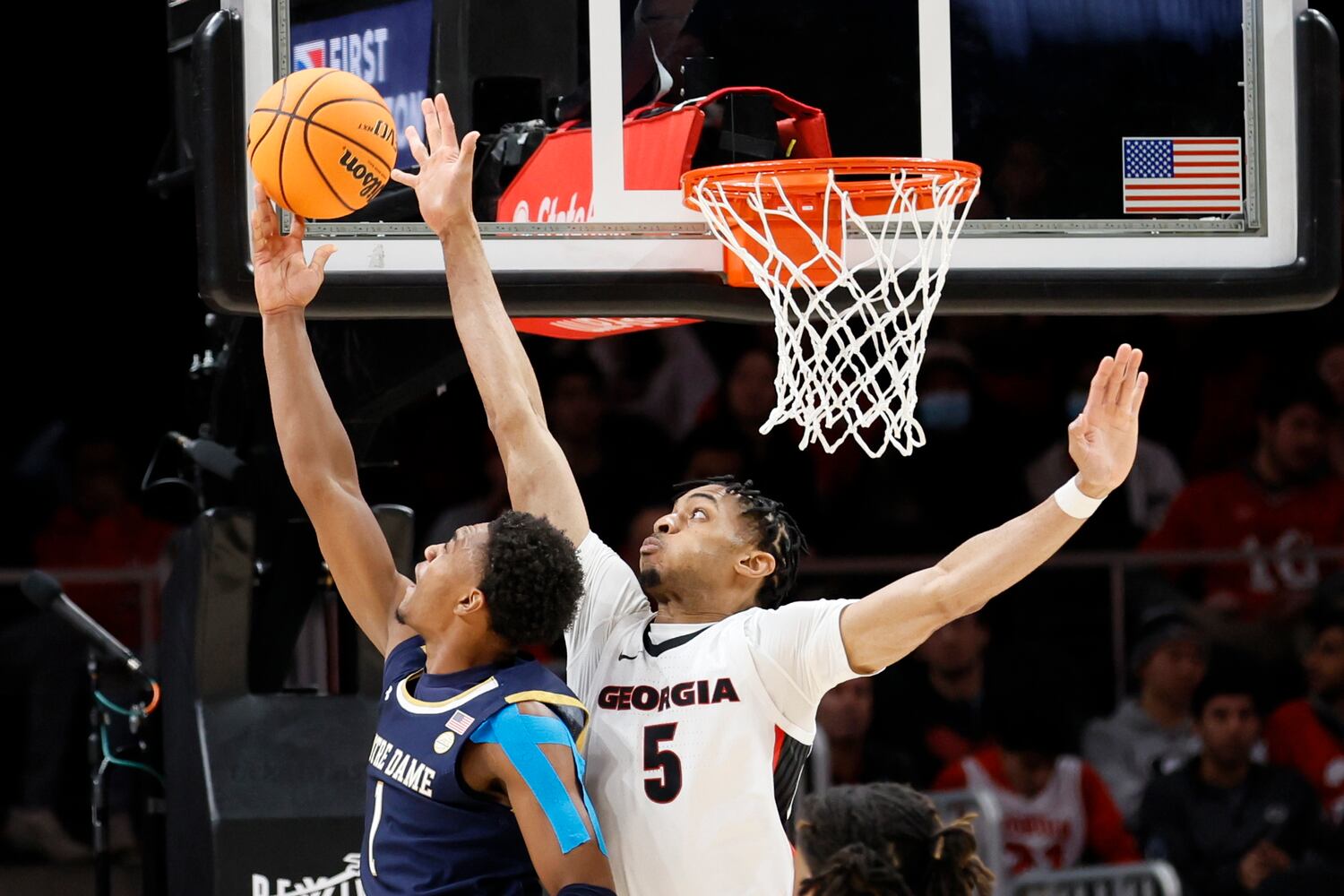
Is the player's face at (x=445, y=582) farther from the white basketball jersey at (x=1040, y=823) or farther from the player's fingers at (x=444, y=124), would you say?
the white basketball jersey at (x=1040, y=823)

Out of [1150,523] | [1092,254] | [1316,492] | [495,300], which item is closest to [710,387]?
[1150,523]

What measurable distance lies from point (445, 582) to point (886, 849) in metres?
1.24

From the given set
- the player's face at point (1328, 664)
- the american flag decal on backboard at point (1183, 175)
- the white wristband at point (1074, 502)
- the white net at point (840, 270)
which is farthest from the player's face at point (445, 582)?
the player's face at point (1328, 664)

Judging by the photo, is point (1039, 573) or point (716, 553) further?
point (1039, 573)

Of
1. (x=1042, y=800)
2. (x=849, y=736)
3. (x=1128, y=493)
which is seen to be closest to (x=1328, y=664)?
(x=1128, y=493)

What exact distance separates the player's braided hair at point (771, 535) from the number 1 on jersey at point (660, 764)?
1.30ft

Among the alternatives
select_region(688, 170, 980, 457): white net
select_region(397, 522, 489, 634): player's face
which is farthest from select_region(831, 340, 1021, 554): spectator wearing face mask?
select_region(397, 522, 489, 634): player's face

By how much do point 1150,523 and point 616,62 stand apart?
178 inches

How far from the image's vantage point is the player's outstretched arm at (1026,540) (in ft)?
10.4

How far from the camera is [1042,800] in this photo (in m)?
7.10

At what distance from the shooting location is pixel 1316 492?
806cm

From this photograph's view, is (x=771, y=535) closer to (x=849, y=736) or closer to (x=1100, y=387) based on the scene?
(x=1100, y=387)

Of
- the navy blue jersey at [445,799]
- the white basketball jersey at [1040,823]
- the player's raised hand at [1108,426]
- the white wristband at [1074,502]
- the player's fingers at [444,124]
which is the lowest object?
the white basketball jersey at [1040,823]

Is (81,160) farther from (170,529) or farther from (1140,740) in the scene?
(1140,740)
